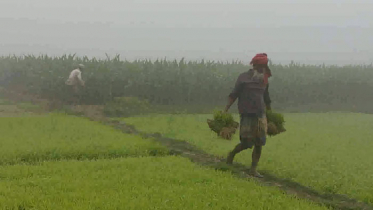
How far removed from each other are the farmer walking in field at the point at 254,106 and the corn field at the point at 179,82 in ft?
49.0

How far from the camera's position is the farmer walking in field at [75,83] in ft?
67.0

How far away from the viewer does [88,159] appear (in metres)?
9.55

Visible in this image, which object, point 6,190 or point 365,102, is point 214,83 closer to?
point 365,102

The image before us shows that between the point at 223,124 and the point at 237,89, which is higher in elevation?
the point at 237,89

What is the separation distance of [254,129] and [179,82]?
51.3ft

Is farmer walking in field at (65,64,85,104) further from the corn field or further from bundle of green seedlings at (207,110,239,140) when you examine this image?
bundle of green seedlings at (207,110,239,140)

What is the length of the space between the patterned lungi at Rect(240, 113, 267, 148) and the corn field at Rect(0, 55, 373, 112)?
15044 mm

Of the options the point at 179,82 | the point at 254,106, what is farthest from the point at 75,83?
the point at 254,106

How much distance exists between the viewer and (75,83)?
20703 millimetres

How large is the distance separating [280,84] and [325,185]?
19270 millimetres

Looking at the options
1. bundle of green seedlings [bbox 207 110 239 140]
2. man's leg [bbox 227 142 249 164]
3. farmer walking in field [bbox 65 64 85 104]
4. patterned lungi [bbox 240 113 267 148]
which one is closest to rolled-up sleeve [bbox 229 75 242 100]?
patterned lungi [bbox 240 113 267 148]

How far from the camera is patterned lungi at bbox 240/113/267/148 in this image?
345 inches

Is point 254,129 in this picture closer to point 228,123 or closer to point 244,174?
point 244,174

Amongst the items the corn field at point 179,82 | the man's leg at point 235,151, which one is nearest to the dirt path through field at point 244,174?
the man's leg at point 235,151
